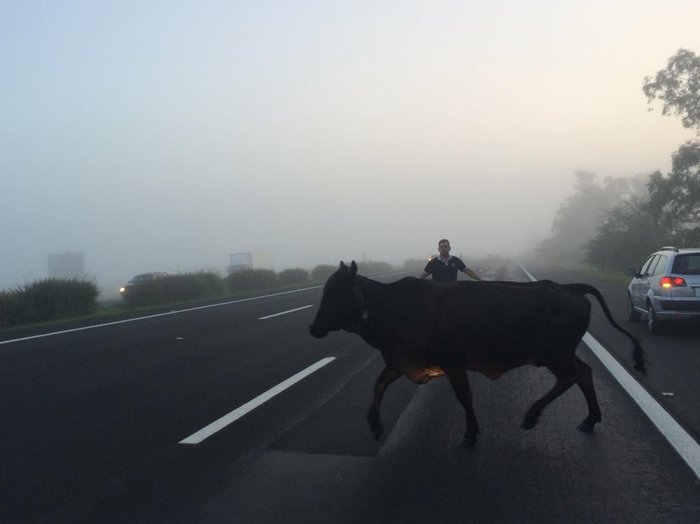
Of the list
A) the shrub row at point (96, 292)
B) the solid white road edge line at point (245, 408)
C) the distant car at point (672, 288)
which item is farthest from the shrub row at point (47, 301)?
the distant car at point (672, 288)

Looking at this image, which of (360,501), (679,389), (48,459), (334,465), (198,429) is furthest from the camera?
(679,389)

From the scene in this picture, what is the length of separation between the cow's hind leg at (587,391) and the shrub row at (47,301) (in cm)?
2089

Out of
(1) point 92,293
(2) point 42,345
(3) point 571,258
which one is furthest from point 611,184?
(2) point 42,345

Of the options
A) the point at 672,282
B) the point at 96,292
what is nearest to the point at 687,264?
the point at 672,282

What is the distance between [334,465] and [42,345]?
11010 millimetres

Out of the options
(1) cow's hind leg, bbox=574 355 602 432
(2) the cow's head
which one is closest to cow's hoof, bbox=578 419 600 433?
(1) cow's hind leg, bbox=574 355 602 432

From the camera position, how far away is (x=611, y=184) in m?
118

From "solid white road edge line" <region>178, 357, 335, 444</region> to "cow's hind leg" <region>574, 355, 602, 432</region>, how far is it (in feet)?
11.0

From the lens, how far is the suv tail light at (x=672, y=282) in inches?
526

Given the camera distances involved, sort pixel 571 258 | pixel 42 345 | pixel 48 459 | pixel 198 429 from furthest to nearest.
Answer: pixel 571 258 → pixel 42 345 → pixel 198 429 → pixel 48 459

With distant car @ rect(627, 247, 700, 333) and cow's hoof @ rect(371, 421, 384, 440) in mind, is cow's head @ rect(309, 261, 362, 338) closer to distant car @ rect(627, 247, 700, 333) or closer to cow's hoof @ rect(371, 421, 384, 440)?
cow's hoof @ rect(371, 421, 384, 440)

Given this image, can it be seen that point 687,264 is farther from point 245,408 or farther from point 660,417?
point 245,408

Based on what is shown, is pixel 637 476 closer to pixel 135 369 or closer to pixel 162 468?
pixel 162 468

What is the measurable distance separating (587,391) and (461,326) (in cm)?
140
